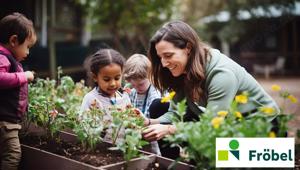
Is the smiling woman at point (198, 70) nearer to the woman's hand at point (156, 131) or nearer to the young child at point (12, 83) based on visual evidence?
the woman's hand at point (156, 131)

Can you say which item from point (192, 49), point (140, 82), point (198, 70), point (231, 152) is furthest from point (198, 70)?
point (140, 82)

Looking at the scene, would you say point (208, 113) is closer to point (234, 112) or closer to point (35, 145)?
point (234, 112)

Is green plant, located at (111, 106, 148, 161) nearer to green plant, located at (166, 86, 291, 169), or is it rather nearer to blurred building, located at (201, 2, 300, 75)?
green plant, located at (166, 86, 291, 169)

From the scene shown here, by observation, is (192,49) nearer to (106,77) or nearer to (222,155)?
(106,77)

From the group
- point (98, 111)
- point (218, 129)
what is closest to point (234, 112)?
point (218, 129)

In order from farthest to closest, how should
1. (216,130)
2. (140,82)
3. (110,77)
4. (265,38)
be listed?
(265,38), (140,82), (110,77), (216,130)

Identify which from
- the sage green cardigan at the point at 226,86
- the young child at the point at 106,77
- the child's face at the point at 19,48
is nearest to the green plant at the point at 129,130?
the sage green cardigan at the point at 226,86

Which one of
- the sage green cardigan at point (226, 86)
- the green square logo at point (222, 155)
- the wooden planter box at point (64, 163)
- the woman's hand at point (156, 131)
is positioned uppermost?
the sage green cardigan at point (226, 86)

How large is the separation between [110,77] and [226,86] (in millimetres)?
929

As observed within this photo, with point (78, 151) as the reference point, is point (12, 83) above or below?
above

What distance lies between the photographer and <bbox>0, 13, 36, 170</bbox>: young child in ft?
9.46

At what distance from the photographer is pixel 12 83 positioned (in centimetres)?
288

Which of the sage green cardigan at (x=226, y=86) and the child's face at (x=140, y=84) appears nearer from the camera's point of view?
the sage green cardigan at (x=226, y=86)

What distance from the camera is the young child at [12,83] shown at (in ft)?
9.46
